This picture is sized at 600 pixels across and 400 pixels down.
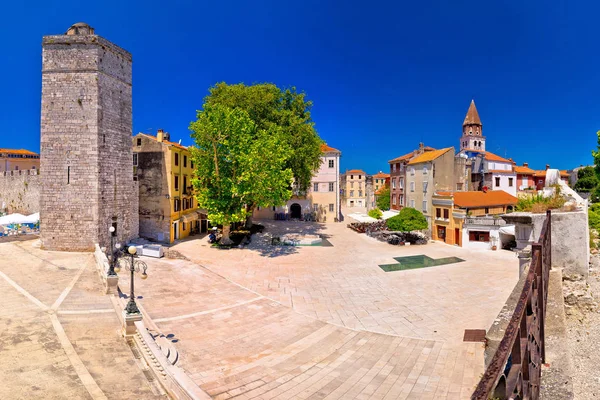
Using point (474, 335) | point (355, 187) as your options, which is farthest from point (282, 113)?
point (355, 187)

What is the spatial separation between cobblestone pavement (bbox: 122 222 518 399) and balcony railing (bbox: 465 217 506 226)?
562 centimetres

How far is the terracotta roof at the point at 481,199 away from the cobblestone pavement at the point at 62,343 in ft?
93.9

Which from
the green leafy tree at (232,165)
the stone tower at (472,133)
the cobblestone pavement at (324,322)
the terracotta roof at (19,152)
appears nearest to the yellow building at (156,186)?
the green leafy tree at (232,165)

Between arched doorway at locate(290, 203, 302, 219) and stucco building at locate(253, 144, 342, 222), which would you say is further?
arched doorway at locate(290, 203, 302, 219)

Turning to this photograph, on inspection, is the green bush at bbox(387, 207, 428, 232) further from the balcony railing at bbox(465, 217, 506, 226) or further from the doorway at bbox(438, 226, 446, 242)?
the balcony railing at bbox(465, 217, 506, 226)

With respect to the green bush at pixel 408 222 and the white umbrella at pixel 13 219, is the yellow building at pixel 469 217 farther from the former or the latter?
the white umbrella at pixel 13 219

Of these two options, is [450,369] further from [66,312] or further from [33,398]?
[66,312]

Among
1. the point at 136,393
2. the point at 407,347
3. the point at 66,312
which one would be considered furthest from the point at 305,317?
the point at 66,312

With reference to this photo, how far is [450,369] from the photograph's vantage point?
9.60 metres

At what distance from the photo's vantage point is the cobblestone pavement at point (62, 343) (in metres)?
7.86

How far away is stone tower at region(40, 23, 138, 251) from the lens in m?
22.1

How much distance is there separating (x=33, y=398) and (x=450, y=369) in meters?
9.71

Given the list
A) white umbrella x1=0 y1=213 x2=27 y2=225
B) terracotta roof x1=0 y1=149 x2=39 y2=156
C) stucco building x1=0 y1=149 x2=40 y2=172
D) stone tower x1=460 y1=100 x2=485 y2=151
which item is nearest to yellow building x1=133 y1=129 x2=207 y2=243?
white umbrella x1=0 y1=213 x2=27 y2=225

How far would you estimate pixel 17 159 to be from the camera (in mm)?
68312
